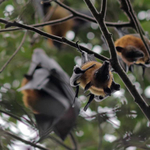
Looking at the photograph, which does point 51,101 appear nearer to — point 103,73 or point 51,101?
point 51,101

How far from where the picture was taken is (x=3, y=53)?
2346 mm

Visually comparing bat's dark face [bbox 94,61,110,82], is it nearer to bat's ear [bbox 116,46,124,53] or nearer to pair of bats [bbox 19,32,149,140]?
pair of bats [bbox 19,32,149,140]

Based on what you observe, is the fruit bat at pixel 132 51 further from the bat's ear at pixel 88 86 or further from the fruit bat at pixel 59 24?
the fruit bat at pixel 59 24

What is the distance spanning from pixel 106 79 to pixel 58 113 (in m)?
0.78

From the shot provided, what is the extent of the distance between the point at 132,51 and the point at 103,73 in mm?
317

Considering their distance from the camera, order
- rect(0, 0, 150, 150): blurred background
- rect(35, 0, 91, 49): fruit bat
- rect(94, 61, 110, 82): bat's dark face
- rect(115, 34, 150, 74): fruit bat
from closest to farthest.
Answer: rect(94, 61, 110, 82): bat's dark face, rect(115, 34, 150, 74): fruit bat, rect(0, 0, 150, 150): blurred background, rect(35, 0, 91, 49): fruit bat

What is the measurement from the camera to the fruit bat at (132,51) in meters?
1.16

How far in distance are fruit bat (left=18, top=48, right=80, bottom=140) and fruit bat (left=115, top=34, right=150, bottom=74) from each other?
0.57 m

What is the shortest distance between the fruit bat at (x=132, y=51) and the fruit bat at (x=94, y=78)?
22 cm

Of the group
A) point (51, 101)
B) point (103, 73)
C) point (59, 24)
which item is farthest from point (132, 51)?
point (59, 24)

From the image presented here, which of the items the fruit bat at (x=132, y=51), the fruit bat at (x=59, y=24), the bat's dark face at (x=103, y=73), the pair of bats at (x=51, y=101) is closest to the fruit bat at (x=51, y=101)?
the pair of bats at (x=51, y=101)

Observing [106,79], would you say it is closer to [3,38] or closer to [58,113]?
[58,113]

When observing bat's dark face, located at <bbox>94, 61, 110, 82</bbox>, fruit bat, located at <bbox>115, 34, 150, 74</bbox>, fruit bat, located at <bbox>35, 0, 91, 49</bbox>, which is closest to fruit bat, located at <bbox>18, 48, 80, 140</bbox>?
fruit bat, located at <bbox>35, 0, 91, 49</bbox>

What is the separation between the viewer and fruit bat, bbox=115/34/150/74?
45.5 inches
